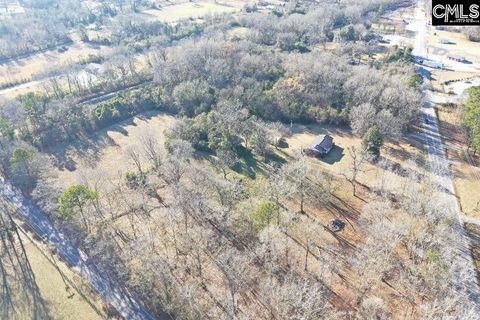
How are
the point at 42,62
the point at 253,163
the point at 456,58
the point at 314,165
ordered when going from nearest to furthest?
the point at 314,165
the point at 253,163
the point at 456,58
the point at 42,62

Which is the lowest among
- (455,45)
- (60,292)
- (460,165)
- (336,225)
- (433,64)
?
(460,165)

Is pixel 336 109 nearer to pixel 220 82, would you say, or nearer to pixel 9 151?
pixel 220 82

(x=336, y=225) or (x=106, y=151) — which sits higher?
(x=106, y=151)

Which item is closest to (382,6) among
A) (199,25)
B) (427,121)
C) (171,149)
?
(199,25)

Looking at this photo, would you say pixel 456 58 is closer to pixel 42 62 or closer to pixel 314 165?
pixel 314 165

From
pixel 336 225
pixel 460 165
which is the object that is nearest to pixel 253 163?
pixel 336 225

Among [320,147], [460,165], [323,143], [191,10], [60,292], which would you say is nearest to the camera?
[60,292]
